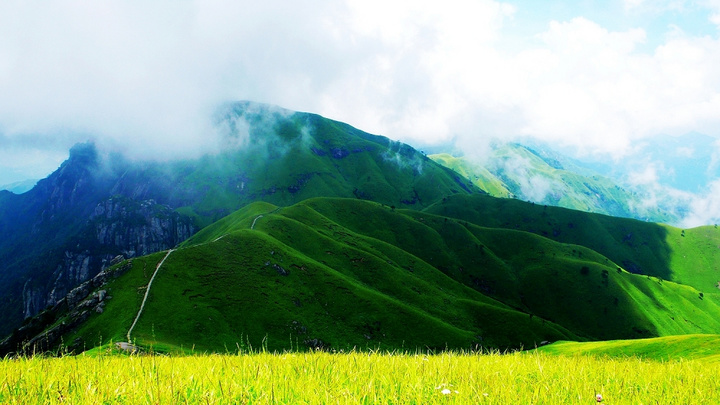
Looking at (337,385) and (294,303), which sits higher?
(337,385)

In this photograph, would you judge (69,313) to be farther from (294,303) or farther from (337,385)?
(337,385)

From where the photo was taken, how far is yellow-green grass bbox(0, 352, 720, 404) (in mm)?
3803

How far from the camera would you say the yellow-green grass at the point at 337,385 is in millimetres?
3803

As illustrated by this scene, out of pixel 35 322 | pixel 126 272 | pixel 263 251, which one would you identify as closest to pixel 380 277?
pixel 263 251

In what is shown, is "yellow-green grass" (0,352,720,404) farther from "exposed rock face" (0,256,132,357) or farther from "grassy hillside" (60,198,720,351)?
"exposed rock face" (0,256,132,357)

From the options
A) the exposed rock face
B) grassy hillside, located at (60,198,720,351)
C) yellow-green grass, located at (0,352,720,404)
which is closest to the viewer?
yellow-green grass, located at (0,352,720,404)

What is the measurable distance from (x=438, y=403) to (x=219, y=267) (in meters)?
136

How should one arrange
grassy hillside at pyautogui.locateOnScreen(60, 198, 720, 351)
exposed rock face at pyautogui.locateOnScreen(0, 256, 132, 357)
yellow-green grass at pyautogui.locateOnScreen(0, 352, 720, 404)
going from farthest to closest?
1. exposed rock face at pyautogui.locateOnScreen(0, 256, 132, 357)
2. grassy hillside at pyautogui.locateOnScreen(60, 198, 720, 351)
3. yellow-green grass at pyautogui.locateOnScreen(0, 352, 720, 404)

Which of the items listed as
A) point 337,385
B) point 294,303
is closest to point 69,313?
point 294,303

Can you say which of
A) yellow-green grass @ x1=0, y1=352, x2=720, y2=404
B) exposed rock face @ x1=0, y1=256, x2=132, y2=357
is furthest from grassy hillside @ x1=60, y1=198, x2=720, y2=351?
yellow-green grass @ x1=0, y1=352, x2=720, y2=404

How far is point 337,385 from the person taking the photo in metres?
4.49

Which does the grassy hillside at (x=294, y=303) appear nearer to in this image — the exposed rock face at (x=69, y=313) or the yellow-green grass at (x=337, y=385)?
the exposed rock face at (x=69, y=313)

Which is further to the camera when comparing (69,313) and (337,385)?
(69,313)

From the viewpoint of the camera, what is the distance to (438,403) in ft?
12.0
